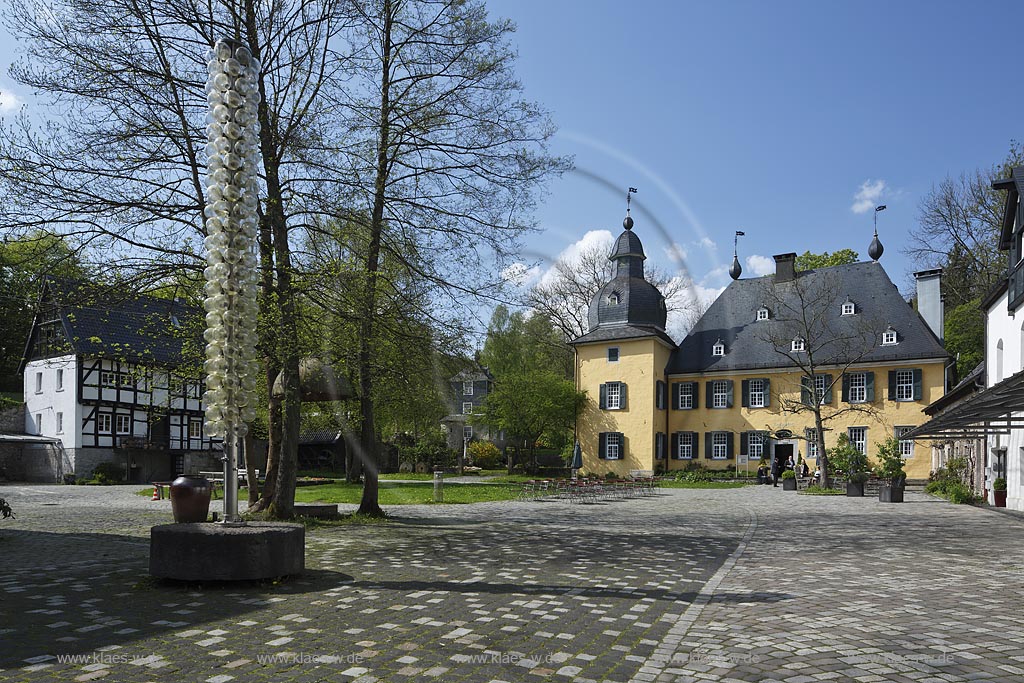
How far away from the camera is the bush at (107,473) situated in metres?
39.8

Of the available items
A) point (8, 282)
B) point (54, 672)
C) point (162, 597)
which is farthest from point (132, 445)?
point (54, 672)

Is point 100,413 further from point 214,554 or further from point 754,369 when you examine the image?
point 214,554

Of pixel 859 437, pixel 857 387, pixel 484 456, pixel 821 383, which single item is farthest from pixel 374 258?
pixel 484 456

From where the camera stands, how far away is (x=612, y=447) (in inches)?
1839

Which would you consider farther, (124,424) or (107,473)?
A: (124,424)

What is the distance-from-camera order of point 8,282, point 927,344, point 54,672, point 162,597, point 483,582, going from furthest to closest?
1. point 8,282
2. point 927,344
3. point 483,582
4. point 162,597
5. point 54,672

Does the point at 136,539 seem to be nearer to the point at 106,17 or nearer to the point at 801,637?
the point at 106,17

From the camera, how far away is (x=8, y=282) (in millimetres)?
45000

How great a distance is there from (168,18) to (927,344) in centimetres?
3787

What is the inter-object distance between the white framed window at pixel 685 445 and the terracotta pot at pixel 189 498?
3561cm

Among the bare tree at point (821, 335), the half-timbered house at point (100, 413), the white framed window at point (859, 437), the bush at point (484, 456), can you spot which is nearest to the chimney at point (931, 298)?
the bare tree at point (821, 335)

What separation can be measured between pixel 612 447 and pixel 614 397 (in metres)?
2.80

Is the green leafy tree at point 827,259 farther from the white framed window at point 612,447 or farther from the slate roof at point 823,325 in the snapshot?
the white framed window at point 612,447

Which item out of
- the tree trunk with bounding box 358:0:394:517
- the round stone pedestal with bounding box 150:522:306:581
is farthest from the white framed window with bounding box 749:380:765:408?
the round stone pedestal with bounding box 150:522:306:581
